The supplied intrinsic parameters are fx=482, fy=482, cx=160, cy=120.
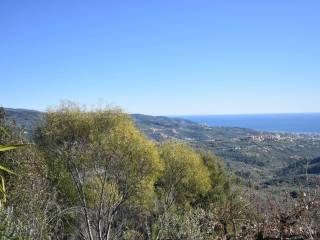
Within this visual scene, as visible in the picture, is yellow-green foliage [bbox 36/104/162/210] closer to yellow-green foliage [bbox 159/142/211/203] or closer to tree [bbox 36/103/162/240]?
tree [bbox 36/103/162/240]

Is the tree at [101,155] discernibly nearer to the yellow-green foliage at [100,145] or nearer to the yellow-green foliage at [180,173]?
the yellow-green foliage at [100,145]

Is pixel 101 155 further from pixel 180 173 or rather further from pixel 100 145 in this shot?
pixel 180 173

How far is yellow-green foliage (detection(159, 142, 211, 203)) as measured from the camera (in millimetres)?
40094

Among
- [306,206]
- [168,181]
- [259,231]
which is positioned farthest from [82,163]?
[306,206]

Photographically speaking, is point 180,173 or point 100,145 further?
point 180,173

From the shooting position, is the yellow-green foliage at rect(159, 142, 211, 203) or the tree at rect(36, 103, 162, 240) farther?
the yellow-green foliage at rect(159, 142, 211, 203)

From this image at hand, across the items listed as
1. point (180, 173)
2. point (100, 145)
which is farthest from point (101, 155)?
point (180, 173)

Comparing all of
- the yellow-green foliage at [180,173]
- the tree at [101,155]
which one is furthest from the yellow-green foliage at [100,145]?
the yellow-green foliage at [180,173]

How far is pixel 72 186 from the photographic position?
36.1m

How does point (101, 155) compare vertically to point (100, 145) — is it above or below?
below

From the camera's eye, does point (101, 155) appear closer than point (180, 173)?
Yes

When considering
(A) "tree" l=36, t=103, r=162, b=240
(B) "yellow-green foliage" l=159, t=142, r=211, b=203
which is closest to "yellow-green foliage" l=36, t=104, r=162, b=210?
(A) "tree" l=36, t=103, r=162, b=240

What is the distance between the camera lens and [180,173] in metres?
41.1

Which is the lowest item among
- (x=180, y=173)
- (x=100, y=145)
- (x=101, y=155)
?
(x=180, y=173)
